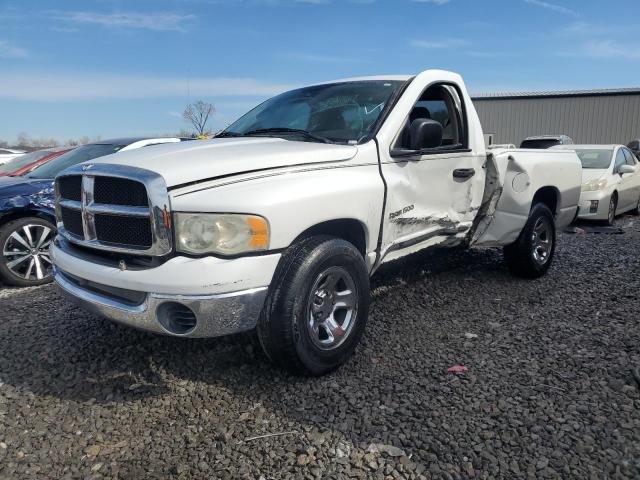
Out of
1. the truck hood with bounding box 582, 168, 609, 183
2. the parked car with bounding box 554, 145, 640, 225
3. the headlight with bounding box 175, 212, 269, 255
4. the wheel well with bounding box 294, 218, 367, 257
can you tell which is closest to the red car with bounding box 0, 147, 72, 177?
the headlight with bounding box 175, 212, 269, 255

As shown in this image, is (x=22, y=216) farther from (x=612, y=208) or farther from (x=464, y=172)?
(x=612, y=208)

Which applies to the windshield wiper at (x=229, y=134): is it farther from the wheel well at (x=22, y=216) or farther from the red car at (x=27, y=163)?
the red car at (x=27, y=163)

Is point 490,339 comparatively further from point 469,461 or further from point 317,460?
point 317,460

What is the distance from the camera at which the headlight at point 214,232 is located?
2582 millimetres

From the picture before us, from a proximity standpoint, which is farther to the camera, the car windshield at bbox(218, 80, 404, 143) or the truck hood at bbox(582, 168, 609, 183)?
the truck hood at bbox(582, 168, 609, 183)

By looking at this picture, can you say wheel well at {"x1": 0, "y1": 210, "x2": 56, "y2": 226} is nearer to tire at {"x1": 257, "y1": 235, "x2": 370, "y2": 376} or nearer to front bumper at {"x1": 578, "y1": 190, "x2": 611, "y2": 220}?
tire at {"x1": 257, "y1": 235, "x2": 370, "y2": 376}

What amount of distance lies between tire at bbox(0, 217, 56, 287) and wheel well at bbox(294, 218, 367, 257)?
3.55 meters

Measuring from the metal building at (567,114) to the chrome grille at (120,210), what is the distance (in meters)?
31.4

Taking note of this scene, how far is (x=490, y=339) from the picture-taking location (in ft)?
12.2

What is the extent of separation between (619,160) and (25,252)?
10236 mm

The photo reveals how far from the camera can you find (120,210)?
2732mm

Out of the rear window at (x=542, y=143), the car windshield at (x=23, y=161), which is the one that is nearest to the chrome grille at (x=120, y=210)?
the car windshield at (x=23, y=161)

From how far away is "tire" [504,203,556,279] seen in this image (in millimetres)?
5016

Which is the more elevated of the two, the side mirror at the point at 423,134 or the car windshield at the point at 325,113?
the car windshield at the point at 325,113
